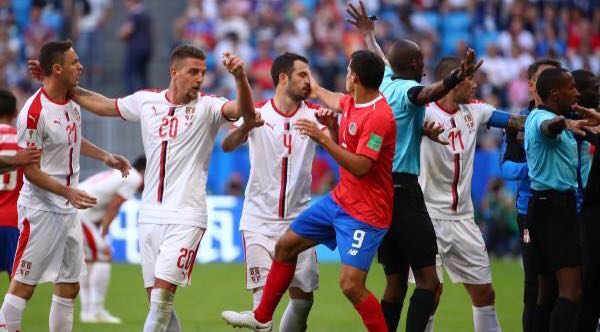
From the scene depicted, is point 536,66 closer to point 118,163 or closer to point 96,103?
point 118,163

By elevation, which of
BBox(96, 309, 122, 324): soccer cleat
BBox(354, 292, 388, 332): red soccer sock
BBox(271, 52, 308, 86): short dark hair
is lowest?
BBox(96, 309, 122, 324): soccer cleat

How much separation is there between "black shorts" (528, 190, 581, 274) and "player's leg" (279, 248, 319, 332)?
2068mm

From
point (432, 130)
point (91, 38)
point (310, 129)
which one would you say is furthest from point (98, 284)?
point (91, 38)

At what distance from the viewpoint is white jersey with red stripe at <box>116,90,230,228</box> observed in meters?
9.95

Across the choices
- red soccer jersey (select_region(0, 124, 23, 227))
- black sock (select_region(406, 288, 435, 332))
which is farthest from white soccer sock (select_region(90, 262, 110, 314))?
black sock (select_region(406, 288, 435, 332))

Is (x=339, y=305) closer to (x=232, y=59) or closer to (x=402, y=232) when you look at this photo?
(x=402, y=232)

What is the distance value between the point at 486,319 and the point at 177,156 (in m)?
3.34

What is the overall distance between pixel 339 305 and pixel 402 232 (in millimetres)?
5964

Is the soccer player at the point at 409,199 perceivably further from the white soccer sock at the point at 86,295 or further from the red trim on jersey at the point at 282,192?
the white soccer sock at the point at 86,295

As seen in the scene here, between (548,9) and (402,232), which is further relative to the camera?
(548,9)

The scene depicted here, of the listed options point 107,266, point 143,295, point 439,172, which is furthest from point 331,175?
point 439,172

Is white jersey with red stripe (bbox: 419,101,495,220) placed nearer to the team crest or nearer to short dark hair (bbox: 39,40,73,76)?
the team crest

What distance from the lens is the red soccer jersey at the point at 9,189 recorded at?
11055 millimetres

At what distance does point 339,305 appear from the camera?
1568 centimetres
